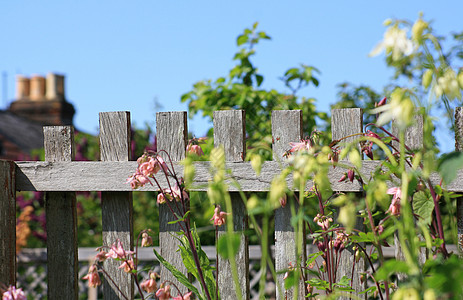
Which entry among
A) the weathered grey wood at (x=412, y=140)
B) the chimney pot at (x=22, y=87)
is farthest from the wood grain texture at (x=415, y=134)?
the chimney pot at (x=22, y=87)

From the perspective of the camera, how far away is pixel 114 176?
94.3 inches

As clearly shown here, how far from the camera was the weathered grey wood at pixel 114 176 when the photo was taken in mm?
2227

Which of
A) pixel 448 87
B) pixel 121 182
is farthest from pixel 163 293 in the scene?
pixel 448 87

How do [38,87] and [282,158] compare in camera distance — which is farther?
[38,87]

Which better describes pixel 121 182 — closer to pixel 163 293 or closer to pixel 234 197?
pixel 234 197

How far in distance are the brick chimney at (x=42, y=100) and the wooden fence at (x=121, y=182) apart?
15.3 m

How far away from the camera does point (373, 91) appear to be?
696cm

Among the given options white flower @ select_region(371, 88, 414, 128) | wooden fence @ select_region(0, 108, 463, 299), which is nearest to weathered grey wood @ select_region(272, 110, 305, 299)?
wooden fence @ select_region(0, 108, 463, 299)

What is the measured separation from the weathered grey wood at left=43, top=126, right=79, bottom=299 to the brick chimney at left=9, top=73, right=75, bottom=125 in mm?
15288

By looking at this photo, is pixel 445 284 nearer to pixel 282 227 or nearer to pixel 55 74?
pixel 282 227

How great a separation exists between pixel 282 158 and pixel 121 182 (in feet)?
2.25

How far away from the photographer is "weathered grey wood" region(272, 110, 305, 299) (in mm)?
2297

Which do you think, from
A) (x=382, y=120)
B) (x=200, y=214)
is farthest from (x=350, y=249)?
(x=200, y=214)

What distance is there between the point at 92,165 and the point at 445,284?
69.9 inches
